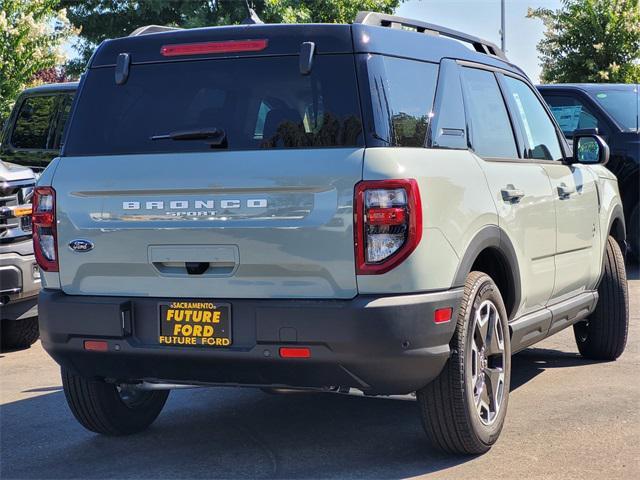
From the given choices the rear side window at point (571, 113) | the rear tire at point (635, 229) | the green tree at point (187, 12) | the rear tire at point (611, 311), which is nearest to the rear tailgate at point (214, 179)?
the rear tire at point (611, 311)

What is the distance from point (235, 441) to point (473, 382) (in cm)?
124

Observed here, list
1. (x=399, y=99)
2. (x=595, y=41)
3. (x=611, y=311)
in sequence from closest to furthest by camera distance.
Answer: (x=399, y=99) < (x=611, y=311) < (x=595, y=41)

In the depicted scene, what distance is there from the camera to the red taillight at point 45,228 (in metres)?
4.74

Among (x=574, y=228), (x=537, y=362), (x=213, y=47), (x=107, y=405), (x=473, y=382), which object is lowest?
(x=537, y=362)

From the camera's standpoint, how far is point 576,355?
287 inches

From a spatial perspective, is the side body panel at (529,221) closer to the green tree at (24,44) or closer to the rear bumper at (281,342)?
the rear bumper at (281,342)

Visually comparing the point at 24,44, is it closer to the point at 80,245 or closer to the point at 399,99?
the point at 80,245

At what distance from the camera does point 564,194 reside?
6.02m

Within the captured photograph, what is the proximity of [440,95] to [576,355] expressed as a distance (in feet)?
10.1

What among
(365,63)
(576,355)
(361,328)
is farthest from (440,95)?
(576,355)

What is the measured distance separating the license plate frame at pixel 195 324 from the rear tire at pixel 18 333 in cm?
387

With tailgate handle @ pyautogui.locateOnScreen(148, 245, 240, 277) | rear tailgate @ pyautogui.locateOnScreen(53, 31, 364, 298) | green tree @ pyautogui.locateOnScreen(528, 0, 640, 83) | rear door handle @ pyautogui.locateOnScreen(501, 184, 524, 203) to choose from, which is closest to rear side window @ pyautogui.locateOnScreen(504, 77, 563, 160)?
rear door handle @ pyautogui.locateOnScreen(501, 184, 524, 203)

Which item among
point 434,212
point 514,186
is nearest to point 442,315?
point 434,212

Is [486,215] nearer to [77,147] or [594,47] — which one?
[77,147]
